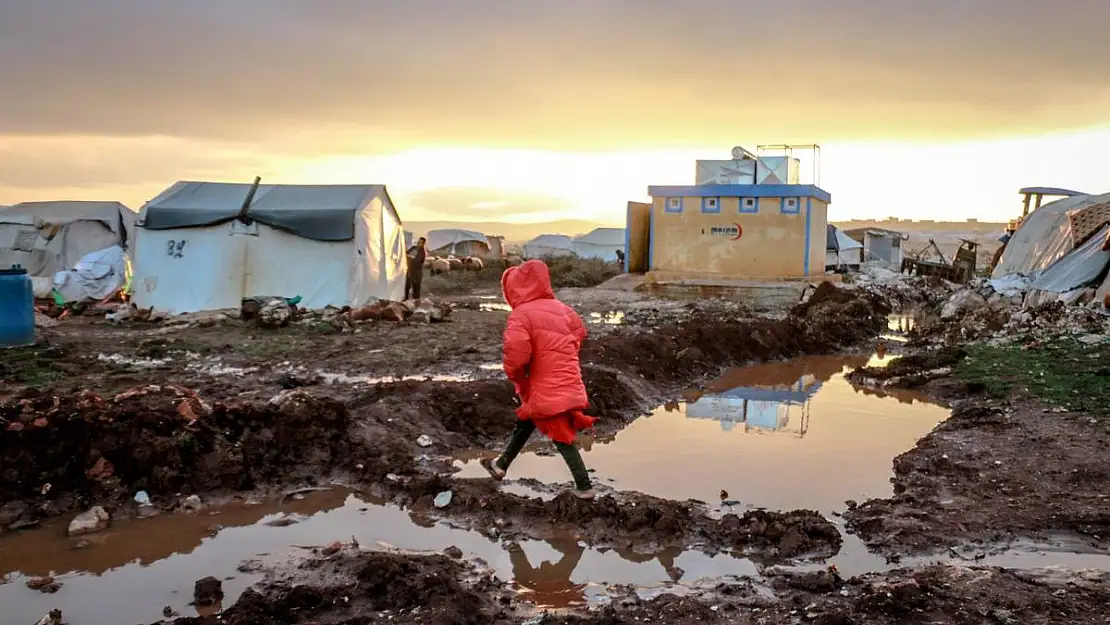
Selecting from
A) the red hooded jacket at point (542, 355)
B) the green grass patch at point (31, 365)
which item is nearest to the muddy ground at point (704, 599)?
the red hooded jacket at point (542, 355)

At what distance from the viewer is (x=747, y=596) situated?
173 inches

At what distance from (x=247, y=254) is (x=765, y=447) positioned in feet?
43.6

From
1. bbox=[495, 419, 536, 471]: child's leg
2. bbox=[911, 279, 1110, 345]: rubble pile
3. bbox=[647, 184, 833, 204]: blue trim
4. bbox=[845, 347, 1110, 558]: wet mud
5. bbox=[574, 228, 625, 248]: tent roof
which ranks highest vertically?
bbox=[647, 184, 833, 204]: blue trim

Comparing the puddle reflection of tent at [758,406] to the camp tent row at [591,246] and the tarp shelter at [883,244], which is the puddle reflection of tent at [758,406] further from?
the tarp shelter at [883,244]

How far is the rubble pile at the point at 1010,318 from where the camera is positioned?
45.6 ft

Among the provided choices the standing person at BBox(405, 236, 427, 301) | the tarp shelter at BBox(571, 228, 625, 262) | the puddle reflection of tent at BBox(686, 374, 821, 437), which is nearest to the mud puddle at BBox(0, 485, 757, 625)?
the puddle reflection of tent at BBox(686, 374, 821, 437)

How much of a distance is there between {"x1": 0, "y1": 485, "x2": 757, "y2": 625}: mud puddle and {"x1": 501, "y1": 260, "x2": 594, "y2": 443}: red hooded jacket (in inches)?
34.4

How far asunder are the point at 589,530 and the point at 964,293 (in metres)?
17.9

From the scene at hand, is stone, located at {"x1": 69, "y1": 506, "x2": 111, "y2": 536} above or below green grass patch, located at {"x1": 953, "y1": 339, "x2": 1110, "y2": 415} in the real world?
below

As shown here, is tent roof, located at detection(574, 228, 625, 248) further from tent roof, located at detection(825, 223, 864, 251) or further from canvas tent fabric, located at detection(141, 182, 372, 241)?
canvas tent fabric, located at detection(141, 182, 372, 241)

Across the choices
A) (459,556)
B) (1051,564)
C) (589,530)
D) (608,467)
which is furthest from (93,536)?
(1051,564)

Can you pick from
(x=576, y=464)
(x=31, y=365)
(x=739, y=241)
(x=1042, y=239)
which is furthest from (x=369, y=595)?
(x=1042, y=239)

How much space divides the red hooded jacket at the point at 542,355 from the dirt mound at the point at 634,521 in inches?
21.2

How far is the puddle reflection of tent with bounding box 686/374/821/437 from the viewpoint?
9125 millimetres
